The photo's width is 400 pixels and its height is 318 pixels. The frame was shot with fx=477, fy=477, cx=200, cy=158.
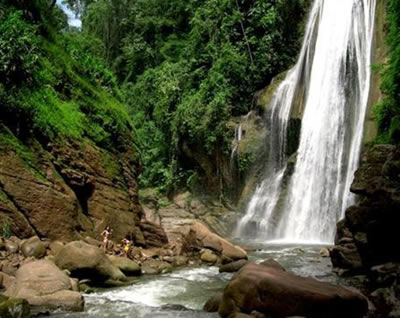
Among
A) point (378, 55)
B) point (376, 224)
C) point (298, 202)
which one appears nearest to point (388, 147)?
point (376, 224)

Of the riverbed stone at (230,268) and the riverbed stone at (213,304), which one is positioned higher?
the riverbed stone at (213,304)

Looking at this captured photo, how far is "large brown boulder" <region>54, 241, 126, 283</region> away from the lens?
33.4 ft

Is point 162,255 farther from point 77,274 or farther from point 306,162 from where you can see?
point 306,162

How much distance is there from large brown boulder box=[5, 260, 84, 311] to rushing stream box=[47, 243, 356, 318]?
1.14 feet

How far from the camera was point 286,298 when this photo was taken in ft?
24.0

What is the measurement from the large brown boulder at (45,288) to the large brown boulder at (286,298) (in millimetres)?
2701

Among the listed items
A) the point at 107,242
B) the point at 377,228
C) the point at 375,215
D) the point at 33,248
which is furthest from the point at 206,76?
the point at 33,248

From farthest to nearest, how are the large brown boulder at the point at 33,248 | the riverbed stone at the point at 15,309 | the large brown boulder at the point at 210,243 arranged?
1. the large brown boulder at the point at 210,243
2. the large brown boulder at the point at 33,248
3. the riverbed stone at the point at 15,309

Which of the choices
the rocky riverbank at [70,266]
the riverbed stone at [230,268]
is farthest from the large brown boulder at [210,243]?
the riverbed stone at [230,268]

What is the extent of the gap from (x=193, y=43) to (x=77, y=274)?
23.9 m

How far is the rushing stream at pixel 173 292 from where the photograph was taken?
8.37 meters

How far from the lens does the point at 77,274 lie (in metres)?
10.2

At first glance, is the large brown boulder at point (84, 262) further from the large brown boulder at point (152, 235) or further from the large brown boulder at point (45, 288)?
the large brown boulder at point (152, 235)

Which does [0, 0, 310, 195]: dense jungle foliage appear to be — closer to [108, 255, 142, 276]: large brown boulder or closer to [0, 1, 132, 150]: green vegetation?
[0, 1, 132, 150]: green vegetation
